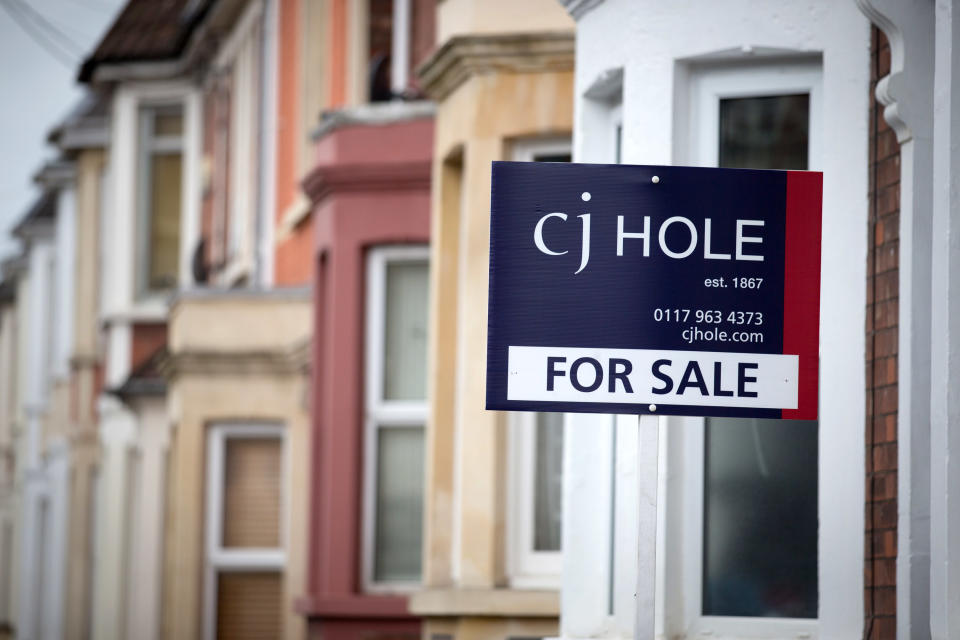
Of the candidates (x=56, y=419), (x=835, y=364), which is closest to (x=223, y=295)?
(x=835, y=364)

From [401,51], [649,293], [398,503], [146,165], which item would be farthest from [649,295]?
[146,165]

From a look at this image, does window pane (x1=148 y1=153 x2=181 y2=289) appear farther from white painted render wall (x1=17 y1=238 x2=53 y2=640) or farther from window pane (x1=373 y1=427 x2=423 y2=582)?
window pane (x1=373 y1=427 x2=423 y2=582)

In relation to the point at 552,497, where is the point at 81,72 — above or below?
above

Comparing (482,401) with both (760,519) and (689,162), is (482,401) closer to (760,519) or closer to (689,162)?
(689,162)

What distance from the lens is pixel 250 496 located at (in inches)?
648

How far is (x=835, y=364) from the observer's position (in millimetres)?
7203

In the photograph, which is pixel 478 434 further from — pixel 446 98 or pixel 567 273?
pixel 567 273

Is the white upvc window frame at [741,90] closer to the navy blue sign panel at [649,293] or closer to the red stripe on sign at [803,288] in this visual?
the red stripe on sign at [803,288]

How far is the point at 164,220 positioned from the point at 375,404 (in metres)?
12.1

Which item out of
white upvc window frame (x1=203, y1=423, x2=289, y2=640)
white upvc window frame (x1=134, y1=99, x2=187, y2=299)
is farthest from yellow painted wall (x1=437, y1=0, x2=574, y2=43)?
white upvc window frame (x1=134, y1=99, x2=187, y2=299)

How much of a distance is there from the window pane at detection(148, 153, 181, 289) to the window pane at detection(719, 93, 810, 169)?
16725 millimetres

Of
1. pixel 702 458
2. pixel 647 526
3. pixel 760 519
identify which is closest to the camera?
pixel 647 526

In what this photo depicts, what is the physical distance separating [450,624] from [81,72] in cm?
1529

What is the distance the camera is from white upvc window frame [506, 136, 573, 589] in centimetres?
1019
